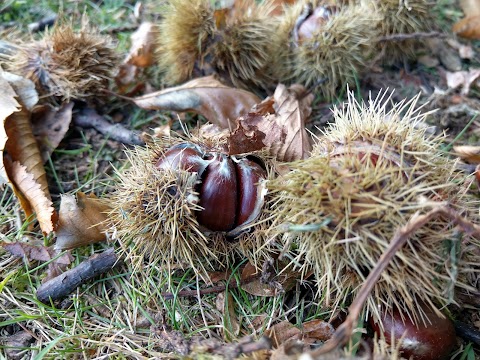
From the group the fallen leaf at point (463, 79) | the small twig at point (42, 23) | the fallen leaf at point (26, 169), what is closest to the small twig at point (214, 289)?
the fallen leaf at point (26, 169)

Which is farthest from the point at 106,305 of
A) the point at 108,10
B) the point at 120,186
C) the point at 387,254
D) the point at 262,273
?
the point at 108,10

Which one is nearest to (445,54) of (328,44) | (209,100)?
(328,44)

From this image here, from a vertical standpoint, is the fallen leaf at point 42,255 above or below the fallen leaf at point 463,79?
below

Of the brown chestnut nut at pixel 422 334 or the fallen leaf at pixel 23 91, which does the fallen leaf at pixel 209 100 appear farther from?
the brown chestnut nut at pixel 422 334

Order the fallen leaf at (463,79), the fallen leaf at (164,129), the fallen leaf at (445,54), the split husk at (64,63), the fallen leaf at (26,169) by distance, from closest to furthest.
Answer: the fallen leaf at (26,169), the fallen leaf at (164,129), the split husk at (64,63), the fallen leaf at (463,79), the fallen leaf at (445,54)

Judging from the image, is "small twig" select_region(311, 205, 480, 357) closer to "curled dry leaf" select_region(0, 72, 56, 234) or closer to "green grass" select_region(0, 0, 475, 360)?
"green grass" select_region(0, 0, 475, 360)
